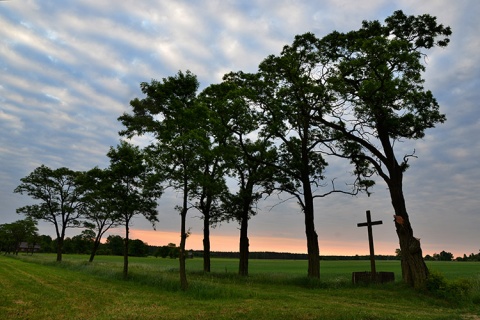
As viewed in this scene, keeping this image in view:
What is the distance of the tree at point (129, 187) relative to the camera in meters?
30.2

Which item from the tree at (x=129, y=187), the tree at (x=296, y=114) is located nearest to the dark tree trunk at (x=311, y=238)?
the tree at (x=296, y=114)

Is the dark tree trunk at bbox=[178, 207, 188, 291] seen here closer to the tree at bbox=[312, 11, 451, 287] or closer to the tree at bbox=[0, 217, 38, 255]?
the tree at bbox=[312, 11, 451, 287]

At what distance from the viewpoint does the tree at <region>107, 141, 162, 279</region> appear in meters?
30.2

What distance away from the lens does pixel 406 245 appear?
839 inches

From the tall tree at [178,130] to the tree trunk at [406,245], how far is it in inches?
490

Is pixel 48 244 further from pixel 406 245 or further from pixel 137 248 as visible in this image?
pixel 406 245

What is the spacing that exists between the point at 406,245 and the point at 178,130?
15616 mm

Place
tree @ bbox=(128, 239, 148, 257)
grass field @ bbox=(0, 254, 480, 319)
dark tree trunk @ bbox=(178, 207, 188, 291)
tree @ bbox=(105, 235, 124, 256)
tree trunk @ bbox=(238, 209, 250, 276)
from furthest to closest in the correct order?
tree @ bbox=(105, 235, 124, 256), tree @ bbox=(128, 239, 148, 257), tree trunk @ bbox=(238, 209, 250, 276), dark tree trunk @ bbox=(178, 207, 188, 291), grass field @ bbox=(0, 254, 480, 319)

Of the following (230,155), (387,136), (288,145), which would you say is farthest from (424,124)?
(230,155)

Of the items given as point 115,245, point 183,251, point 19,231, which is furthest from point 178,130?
point 115,245

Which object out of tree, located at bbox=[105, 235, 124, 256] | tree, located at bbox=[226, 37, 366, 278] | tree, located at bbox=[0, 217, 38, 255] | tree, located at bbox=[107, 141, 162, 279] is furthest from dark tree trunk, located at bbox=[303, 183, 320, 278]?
tree, located at bbox=[105, 235, 124, 256]

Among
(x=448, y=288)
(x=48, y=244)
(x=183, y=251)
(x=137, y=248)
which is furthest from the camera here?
(x=48, y=244)

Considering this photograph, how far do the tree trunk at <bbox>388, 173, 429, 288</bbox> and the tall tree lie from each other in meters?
12.4

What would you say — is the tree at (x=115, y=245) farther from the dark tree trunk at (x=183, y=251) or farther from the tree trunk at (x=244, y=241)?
the dark tree trunk at (x=183, y=251)
